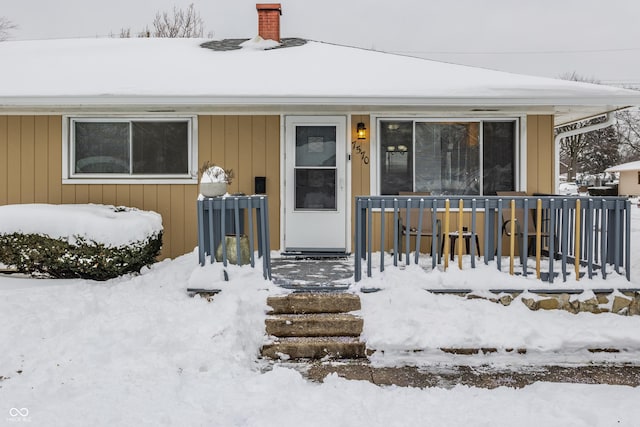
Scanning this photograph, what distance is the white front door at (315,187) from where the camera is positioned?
7297 millimetres

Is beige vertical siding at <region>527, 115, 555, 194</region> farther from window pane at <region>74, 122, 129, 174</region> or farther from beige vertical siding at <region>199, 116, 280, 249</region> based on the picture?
window pane at <region>74, 122, 129, 174</region>

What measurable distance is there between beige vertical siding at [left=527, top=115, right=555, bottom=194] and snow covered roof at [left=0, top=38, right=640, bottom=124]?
26cm

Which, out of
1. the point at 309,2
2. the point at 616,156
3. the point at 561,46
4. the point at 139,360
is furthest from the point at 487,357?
the point at 561,46

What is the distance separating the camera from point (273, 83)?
266 inches

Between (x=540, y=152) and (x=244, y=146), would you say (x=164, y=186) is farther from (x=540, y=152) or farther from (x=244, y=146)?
(x=540, y=152)

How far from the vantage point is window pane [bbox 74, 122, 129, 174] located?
24.2 feet

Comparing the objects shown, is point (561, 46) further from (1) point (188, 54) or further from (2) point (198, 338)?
(2) point (198, 338)

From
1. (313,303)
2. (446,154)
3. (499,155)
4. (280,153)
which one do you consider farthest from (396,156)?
(313,303)

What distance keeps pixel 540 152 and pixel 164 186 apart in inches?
214

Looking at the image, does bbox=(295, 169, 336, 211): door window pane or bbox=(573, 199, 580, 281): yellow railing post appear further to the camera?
bbox=(295, 169, 336, 211): door window pane

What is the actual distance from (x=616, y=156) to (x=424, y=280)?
131 feet

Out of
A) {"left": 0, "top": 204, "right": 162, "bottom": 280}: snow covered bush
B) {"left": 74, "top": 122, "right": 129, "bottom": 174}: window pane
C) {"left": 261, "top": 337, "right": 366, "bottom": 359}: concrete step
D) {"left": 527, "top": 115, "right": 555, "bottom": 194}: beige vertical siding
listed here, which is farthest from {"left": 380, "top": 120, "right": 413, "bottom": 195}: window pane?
{"left": 74, "top": 122, "right": 129, "bottom": 174}: window pane

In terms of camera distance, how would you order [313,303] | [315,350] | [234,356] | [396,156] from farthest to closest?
[396,156] → [313,303] → [315,350] → [234,356]

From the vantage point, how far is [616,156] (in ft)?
126
